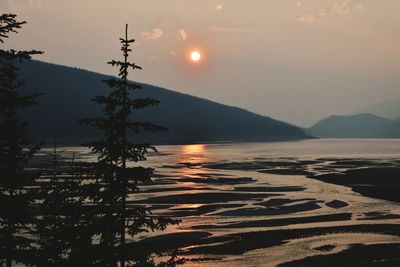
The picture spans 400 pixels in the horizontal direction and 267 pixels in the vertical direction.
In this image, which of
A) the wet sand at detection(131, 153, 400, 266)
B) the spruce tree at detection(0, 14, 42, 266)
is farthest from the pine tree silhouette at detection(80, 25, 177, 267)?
the wet sand at detection(131, 153, 400, 266)

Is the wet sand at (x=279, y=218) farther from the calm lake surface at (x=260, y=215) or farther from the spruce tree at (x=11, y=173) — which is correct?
the spruce tree at (x=11, y=173)

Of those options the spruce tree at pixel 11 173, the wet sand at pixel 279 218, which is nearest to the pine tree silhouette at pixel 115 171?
the spruce tree at pixel 11 173

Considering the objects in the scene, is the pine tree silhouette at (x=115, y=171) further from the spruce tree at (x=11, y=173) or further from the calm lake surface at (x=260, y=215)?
the calm lake surface at (x=260, y=215)

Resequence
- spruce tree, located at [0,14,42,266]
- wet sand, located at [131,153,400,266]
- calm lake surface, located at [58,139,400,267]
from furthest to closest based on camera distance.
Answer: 1. calm lake surface, located at [58,139,400,267]
2. wet sand, located at [131,153,400,266]
3. spruce tree, located at [0,14,42,266]

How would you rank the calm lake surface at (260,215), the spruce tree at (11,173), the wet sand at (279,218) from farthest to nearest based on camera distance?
the calm lake surface at (260,215)
the wet sand at (279,218)
the spruce tree at (11,173)

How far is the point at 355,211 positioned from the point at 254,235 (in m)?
17.8

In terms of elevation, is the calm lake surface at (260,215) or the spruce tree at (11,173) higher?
the spruce tree at (11,173)

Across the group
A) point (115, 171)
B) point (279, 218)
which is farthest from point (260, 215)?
point (115, 171)

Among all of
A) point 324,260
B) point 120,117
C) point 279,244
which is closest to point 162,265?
point 120,117

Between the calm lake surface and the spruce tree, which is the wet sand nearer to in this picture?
the calm lake surface

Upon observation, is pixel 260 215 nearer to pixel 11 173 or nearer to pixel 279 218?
pixel 279 218

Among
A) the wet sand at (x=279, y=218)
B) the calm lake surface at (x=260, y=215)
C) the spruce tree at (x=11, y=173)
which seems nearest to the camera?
the spruce tree at (x=11, y=173)

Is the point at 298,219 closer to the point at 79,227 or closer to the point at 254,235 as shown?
the point at 254,235

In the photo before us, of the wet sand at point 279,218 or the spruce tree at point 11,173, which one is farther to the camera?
the wet sand at point 279,218
